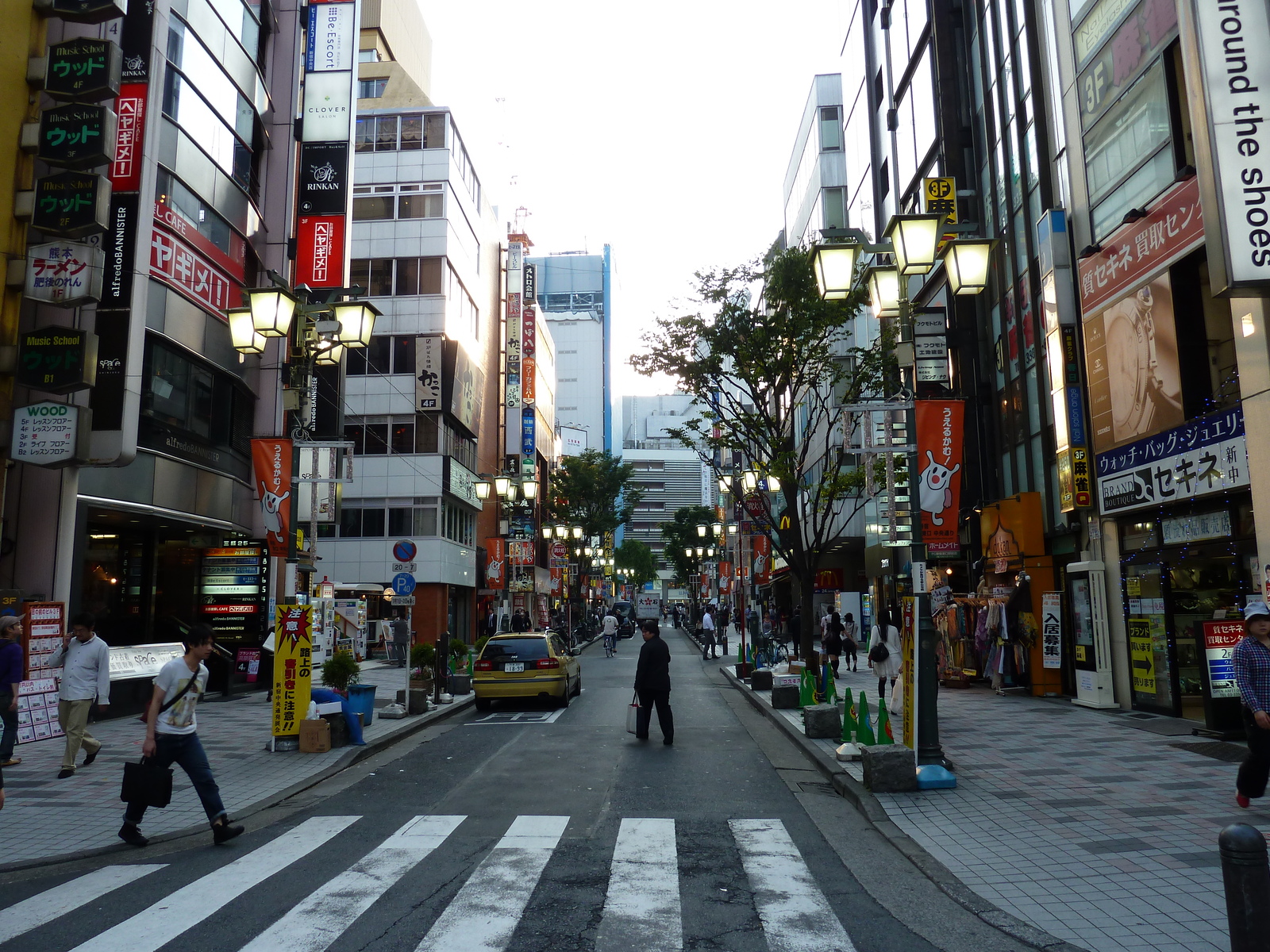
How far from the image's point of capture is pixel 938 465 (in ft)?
32.9

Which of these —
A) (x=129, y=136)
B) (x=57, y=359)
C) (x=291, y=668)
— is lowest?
(x=291, y=668)

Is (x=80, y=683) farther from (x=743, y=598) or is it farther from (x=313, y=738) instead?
(x=743, y=598)

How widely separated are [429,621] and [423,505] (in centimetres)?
499

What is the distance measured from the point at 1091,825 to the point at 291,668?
983 cm

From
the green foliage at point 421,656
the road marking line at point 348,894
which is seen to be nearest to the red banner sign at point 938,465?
the road marking line at point 348,894

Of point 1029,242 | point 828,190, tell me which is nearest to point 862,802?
point 1029,242

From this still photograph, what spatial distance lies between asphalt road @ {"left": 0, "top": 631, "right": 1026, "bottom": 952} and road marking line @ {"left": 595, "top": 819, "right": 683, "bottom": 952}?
0.02 metres

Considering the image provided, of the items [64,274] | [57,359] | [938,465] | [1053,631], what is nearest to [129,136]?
[64,274]

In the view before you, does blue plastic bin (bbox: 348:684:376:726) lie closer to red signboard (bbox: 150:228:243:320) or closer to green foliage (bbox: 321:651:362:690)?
green foliage (bbox: 321:651:362:690)

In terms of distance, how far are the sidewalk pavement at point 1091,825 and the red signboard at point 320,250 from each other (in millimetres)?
17006

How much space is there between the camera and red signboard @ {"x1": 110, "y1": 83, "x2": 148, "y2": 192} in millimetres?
15820

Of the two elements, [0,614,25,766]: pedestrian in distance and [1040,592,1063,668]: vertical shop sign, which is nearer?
[0,614,25,766]: pedestrian in distance

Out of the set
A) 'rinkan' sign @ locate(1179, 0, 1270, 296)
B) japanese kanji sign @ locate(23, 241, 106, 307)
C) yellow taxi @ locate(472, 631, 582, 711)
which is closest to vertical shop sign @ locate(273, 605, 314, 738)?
yellow taxi @ locate(472, 631, 582, 711)

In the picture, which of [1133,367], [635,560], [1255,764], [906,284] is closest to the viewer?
[1255,764]
